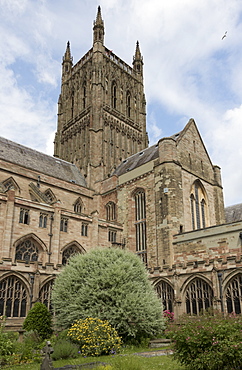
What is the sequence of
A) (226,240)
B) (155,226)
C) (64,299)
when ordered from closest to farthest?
(64,299)
(226,240)
(155,226)

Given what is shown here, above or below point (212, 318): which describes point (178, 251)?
above

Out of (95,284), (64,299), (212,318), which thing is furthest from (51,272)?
(212,318)

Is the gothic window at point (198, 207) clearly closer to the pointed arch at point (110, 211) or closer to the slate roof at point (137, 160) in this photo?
the slate roof at point (137, 160)

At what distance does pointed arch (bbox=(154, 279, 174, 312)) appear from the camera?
82.2ft

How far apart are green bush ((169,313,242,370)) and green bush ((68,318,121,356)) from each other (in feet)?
19.1

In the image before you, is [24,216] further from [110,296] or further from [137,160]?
[137,160]

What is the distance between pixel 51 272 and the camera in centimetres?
2444

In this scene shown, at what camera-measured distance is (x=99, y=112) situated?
4509 centimetres

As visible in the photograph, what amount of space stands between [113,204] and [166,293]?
48.9 feet

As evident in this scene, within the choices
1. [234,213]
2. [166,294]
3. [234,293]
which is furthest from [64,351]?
[234,213]

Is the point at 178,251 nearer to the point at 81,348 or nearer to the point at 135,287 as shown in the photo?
the point at 135,287

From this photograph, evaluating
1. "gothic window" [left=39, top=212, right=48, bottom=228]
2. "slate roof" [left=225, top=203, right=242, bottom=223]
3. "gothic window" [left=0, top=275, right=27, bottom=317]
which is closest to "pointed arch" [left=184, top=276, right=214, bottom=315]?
"gothic window" [left=0, top=275, right=27, bottom=317]

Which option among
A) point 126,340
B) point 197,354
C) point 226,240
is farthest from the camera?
point 226,240

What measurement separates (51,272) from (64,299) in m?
5.68
